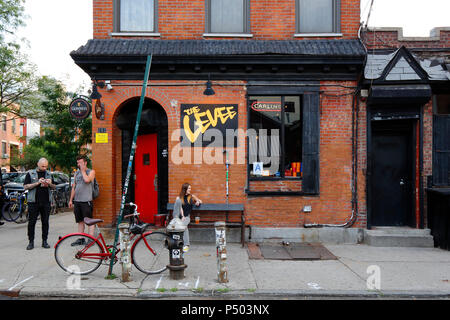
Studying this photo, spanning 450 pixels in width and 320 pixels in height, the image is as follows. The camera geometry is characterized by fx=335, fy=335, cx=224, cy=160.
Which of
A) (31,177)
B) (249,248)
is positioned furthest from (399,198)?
(31,177)

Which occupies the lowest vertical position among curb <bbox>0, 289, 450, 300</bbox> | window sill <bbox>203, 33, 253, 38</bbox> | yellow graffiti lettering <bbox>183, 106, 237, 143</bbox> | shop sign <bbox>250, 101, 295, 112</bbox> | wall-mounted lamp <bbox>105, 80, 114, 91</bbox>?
curb <bbox>0, 289, 450, 300</bbox>

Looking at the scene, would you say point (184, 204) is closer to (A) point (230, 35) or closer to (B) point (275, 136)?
(B) point (275, 136)

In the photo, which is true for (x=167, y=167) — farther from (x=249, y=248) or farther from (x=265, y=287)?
(x=265, y=287)

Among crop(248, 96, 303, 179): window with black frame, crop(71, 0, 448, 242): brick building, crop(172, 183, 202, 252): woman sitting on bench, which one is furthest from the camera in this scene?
crop(248, 96, 303, 179): window with black frame

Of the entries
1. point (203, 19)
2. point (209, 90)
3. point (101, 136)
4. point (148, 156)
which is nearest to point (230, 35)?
point (203, 19)

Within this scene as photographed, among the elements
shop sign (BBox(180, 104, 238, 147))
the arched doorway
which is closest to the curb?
the arched doorway

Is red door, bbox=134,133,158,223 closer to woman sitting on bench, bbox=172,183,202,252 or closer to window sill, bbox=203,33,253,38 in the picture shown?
woman sitting on bench, bbox=172,183,202,252

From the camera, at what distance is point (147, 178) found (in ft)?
31.3

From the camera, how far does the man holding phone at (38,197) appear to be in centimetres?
782

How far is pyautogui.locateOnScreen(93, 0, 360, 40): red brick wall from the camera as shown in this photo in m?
8.91

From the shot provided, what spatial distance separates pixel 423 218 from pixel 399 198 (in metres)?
0.76

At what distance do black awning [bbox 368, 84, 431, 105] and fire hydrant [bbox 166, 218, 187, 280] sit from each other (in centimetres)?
599

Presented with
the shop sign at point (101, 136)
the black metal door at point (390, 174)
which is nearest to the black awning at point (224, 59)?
the shop sign at point (101, 136)

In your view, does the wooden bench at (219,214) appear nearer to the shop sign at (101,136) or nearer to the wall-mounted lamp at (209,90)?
the shop sign at (101,136)
